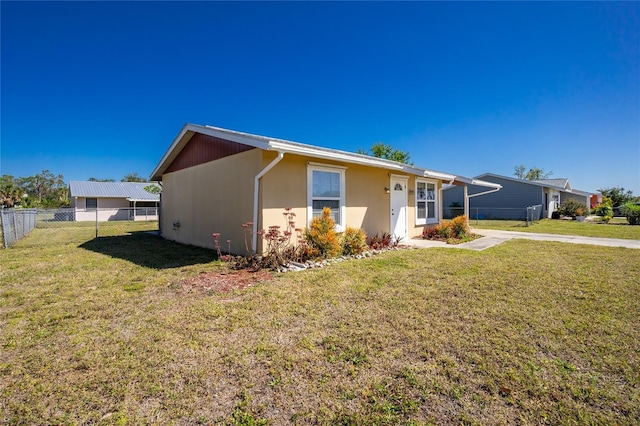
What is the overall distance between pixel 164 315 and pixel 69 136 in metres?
Answer: 29.4

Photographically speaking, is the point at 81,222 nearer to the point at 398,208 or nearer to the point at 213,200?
the point at 213,200

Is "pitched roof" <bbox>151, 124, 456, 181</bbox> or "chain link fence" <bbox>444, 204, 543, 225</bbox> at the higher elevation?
"pitched roof" <bbox>151, 124, 456, 181</bbox>

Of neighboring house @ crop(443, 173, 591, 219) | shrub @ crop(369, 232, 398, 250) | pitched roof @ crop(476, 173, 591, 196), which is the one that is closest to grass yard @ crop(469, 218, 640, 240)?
neighboring house @ crop(443, 173, 591, 219)

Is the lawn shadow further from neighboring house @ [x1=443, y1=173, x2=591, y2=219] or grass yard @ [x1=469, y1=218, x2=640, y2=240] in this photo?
neighboring house @ [x1=443, y1=173, x2=591, y2=219]

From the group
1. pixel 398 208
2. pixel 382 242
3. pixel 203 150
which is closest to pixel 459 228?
pixel 398 208

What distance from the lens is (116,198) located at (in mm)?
28094

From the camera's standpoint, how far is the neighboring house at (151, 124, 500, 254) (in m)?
6.67

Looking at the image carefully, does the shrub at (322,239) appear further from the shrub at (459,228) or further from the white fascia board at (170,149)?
the shrub at (459,228)

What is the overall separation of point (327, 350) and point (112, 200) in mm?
33010

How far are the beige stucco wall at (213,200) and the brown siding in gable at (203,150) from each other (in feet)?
0.52

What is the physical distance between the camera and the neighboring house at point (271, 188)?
21.9 feet

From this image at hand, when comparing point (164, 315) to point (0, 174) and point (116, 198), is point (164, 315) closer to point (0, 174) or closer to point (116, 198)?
point (116, 198)

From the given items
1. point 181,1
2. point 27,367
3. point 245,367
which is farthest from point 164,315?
point 181,1

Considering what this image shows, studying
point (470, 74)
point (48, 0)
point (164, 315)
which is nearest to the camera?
point (164, 315)
